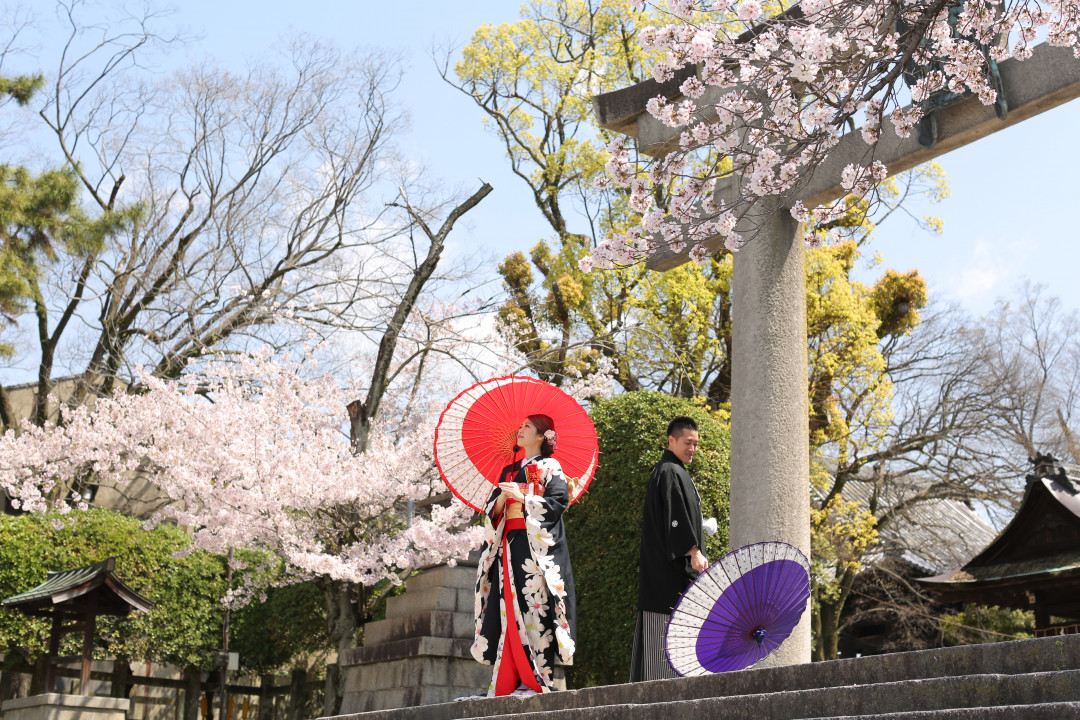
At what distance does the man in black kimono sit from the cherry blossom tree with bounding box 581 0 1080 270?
1325mm

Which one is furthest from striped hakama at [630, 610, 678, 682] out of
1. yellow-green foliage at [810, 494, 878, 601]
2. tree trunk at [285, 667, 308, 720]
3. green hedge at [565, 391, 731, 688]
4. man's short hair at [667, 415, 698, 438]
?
yellow-green foliage at [810, 494, 878, 601]

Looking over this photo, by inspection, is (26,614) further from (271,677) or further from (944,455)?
(944,455)

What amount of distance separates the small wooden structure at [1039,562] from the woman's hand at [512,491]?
7.38 meters

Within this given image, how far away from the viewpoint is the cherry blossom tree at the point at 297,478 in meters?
9.27

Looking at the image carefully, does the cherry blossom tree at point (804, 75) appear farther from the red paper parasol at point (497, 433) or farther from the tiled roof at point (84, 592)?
the tiled roof at point (84, 592)

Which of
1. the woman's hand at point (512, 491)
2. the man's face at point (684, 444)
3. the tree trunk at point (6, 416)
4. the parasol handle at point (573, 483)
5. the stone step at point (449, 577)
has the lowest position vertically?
the stone step at point (449, 577)

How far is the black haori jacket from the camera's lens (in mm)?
5141

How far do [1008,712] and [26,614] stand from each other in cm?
1118

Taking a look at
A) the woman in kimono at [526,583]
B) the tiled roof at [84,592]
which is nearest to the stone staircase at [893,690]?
the woman in kimono at [526,583]

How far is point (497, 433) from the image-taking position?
570 centimetres

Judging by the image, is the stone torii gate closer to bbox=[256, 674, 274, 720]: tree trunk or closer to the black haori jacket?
the black haori jacket

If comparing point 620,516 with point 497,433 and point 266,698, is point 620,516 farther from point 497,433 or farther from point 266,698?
point 266,698

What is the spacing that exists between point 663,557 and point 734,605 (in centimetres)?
74

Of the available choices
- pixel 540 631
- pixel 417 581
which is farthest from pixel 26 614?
pixel 540 631
